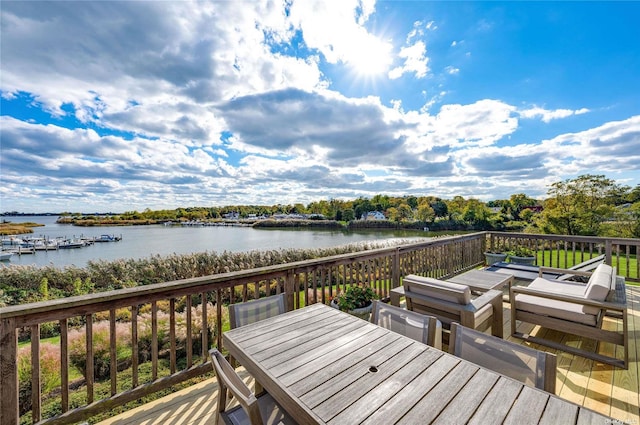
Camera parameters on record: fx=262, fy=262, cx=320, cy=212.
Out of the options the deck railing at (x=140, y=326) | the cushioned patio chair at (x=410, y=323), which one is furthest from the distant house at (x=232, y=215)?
the cushioned patio chair at (x=410, y=323)

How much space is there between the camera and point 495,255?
20.7 ft

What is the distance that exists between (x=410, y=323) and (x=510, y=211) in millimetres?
48034

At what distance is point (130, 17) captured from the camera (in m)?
3.96

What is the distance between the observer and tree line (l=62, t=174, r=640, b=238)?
11773mm

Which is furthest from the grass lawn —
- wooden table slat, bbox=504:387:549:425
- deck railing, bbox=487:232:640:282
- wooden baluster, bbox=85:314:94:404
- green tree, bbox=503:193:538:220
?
green tree, bbox=503:193:538:220

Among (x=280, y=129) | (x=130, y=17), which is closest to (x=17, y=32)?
(x=130, y=17)

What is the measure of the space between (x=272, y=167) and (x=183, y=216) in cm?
2207

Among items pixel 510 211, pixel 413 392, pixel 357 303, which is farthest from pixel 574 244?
pixel 510 211

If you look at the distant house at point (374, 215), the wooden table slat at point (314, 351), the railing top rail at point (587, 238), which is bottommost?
the distant house at point (374, 215)

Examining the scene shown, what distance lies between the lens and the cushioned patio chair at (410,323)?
181 cm

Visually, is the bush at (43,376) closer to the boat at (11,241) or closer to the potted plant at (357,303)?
the potted plant at (357,303)

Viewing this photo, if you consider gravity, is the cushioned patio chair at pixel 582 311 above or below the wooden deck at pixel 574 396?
above

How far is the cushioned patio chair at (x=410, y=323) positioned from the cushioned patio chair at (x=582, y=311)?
6.72ft

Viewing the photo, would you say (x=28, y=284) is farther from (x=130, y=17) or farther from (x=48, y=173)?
(x=130, y=17)
